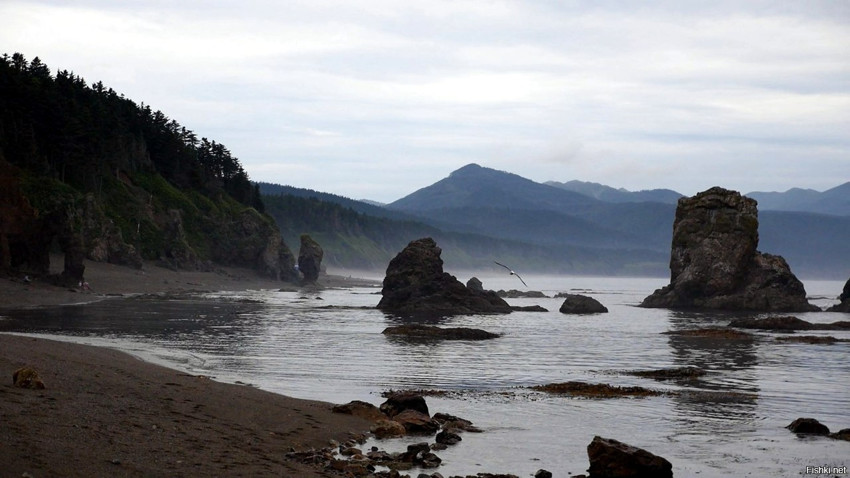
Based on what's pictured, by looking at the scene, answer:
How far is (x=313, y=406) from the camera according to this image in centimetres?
2338

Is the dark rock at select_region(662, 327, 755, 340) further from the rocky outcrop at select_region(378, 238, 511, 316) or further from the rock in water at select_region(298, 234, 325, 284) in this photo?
the rock in water at select_region(298, 234, 325, 284)

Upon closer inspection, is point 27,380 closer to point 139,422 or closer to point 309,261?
point 139,422

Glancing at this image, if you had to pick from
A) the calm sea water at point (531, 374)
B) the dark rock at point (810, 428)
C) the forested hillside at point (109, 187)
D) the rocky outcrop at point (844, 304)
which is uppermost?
the forested hillside at point (109, 187)

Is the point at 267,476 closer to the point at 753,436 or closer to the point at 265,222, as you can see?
the point at 753,436

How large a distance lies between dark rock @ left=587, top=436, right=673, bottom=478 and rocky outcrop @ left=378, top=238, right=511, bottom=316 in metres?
66.1

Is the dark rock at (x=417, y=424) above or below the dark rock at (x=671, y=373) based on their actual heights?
below

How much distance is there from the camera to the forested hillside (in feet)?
226

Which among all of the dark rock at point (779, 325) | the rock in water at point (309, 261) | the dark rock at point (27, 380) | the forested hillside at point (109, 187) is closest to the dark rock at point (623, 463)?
the dark rock at point (27, 380)

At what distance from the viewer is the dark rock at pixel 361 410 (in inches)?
888

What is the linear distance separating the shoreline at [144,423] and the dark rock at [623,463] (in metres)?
5.52

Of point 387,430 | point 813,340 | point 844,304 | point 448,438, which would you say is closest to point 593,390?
point 448,438

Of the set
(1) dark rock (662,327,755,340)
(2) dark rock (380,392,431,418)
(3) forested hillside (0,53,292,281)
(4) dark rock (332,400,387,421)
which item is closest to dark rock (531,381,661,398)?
(2) dark rock (380,392,431,418)

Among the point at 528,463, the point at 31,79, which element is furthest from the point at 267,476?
the point at 31,79

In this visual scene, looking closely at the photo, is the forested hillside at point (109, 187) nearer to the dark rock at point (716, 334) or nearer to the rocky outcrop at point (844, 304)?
the dark rock at point (716, 334)
